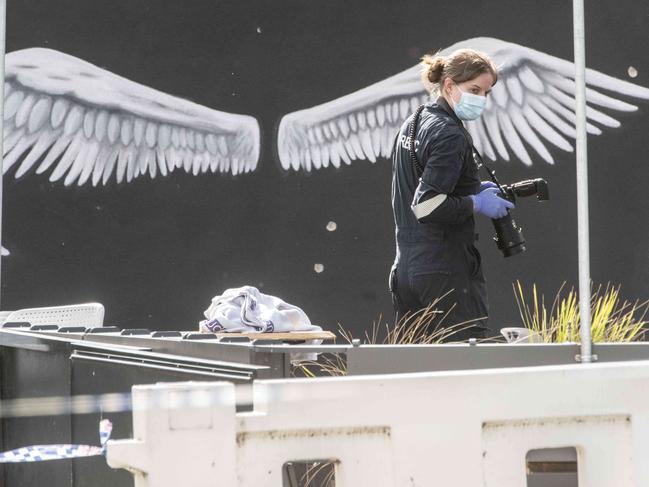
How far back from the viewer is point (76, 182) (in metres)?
6.81

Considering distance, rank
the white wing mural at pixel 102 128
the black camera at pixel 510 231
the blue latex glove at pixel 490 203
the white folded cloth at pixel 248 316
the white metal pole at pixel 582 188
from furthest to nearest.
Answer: the white wing mural at pixel 102 128 < the white folded cloth at pixel 248 316 < the black camera at pixel 510 231 < the blue latex glove at pixel 490 203 < the white metal pole at pixel 582 188

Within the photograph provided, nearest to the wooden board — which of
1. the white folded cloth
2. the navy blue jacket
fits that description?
the white folded cloth

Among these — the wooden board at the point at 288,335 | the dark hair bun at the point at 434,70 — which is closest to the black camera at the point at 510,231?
the dark hair bun at the point at 434,70

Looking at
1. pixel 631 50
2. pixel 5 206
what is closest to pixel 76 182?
pixel 5 206

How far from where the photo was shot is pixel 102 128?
6.82 m

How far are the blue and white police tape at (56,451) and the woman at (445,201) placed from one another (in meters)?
1.48

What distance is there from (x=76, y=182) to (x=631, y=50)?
3.02 metres

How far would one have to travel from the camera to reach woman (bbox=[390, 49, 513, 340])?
4.19 metres

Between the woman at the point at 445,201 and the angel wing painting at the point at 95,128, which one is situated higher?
the angel wing painting at the point at 95,128

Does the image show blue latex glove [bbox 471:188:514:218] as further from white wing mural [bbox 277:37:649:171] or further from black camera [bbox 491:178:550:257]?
white wing mural [bbox 277:37:649:171]

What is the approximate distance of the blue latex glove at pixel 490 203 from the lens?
4.29m

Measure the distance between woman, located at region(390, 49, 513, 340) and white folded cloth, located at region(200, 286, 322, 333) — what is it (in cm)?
57

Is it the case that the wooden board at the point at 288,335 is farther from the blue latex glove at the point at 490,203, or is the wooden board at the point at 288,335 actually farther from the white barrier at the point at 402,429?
the white barrier at the point at 402,429

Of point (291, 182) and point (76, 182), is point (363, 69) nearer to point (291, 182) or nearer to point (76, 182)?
point (291, 182)
